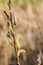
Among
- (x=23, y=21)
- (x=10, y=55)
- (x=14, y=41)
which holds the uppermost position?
(x=14, y=41)

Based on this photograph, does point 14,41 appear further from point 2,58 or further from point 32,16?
point 32,16

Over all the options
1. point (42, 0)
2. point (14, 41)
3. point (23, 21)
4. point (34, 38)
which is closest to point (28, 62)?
point (34, 38)

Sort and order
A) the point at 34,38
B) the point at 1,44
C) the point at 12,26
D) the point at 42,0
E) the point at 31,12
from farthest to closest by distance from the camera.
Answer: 1. the point at 42,0
2. the point at 31,12
3. the point at 34,38
4. the point at 1,44
5. the point at 12,26

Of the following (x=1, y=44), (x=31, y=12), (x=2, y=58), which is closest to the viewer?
(x=2, y=58)

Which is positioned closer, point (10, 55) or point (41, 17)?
point (10, 55)

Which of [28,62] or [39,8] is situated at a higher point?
[39,8]

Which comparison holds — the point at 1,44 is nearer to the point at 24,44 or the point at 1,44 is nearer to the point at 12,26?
the point at 24,44
